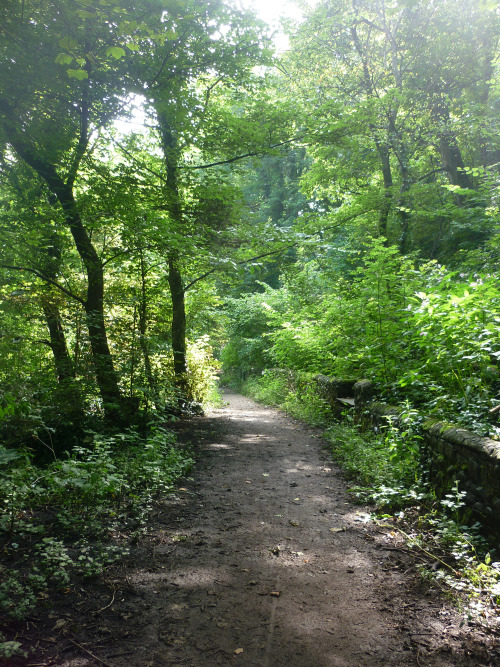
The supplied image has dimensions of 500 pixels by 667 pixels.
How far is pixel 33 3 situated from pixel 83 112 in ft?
4.96

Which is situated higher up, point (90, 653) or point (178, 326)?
point (178, 326)

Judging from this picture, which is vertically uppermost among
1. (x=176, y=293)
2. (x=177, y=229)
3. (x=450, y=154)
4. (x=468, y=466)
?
(x=450, y=154)

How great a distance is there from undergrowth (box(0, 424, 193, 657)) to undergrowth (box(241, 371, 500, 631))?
243cm

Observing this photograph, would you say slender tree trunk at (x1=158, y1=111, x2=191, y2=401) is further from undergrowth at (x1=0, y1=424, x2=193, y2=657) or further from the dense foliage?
undergrowth at (x1=0, y1=424, x2=193, y2=657)

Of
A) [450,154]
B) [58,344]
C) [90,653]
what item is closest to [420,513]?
[90,653]

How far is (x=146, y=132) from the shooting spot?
426 inches

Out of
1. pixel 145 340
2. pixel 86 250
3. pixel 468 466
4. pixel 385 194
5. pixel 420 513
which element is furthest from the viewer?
pixel 385 194

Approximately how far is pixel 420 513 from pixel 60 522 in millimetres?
3358

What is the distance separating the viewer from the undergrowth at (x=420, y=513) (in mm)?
2678

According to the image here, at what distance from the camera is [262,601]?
2.75m

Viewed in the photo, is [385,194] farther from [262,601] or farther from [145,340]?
[262,601]

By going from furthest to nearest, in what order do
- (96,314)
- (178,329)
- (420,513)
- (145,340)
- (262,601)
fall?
(178,329) → (145,340) → (96,314) → (420,513) → (262,601)

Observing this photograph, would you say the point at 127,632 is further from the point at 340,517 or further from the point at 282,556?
the point at 340,517

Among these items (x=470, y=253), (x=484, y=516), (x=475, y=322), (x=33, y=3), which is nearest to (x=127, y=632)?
(x=484, y=516)
